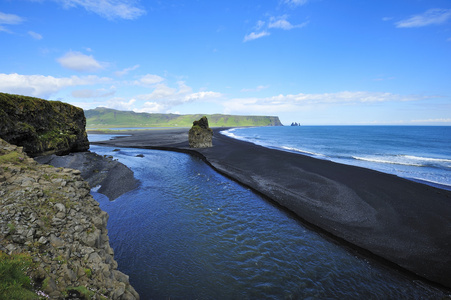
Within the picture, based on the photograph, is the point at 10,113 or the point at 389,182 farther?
the point at 389,182

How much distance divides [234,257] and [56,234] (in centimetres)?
885

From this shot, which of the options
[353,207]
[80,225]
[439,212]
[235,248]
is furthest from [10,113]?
[439,212]

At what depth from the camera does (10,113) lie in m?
20.3

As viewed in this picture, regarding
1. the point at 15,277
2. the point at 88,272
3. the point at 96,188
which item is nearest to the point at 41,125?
the point at 96,188

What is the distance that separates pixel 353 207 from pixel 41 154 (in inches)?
1410

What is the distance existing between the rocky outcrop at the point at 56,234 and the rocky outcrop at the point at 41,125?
52.4ft

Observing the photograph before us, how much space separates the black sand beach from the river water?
1.45 m

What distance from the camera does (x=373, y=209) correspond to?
55.7 ft

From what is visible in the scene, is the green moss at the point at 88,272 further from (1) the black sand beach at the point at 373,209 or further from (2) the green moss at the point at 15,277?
(1) the black sand beach at the point at 373,209

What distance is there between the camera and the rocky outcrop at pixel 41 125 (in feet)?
65.7

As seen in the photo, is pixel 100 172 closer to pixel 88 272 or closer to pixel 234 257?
pixel 234 257

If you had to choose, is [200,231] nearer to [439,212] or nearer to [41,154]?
[439,212]

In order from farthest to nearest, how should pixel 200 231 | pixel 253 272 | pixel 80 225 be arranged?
1. pixel 200 231
2. pixel 253 272
3. pixel 80 225

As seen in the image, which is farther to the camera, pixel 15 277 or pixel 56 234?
pixel 56 234
